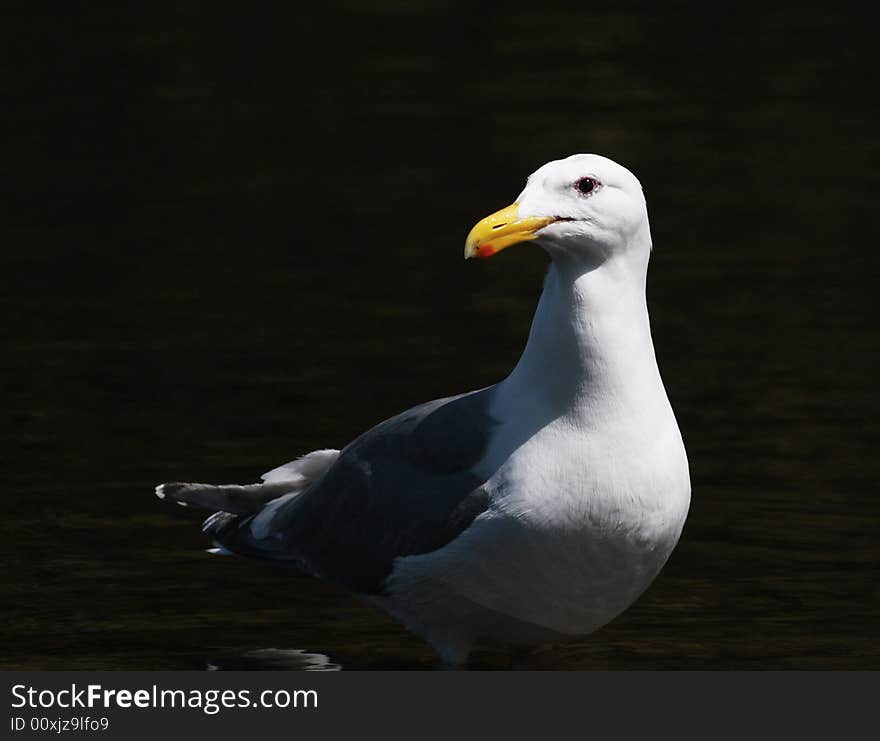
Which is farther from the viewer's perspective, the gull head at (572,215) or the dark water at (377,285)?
the dark water at (377,285)

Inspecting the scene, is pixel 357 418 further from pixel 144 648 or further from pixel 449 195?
pixel 449 195

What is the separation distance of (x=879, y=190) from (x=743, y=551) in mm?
6486

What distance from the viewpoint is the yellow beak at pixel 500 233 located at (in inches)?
259

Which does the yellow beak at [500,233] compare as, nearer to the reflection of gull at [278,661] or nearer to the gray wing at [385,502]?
the gray wing at [385,502]

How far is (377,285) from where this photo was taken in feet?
42.9

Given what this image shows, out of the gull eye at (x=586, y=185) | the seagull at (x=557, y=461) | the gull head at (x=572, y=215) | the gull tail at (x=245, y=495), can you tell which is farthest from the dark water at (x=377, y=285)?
the gull eye at (x=586, y=185)

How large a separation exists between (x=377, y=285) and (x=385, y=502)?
566 cm

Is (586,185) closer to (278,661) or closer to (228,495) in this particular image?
(228,495)

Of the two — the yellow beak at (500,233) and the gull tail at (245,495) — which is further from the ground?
the yellow beak at (500,233)

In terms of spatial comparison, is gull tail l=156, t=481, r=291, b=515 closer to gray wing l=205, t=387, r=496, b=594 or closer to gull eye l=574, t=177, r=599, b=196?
gray wing l=205, t=387, r=496, b=594

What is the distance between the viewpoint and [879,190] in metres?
14.8

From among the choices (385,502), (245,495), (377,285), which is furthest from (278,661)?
(377,285)

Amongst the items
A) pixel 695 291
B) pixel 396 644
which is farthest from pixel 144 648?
pixel 695 291

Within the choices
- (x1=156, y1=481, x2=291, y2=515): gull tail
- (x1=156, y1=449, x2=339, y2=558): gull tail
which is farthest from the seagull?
(x1=156, y1=481, x2=291, y2=515): gull tail
